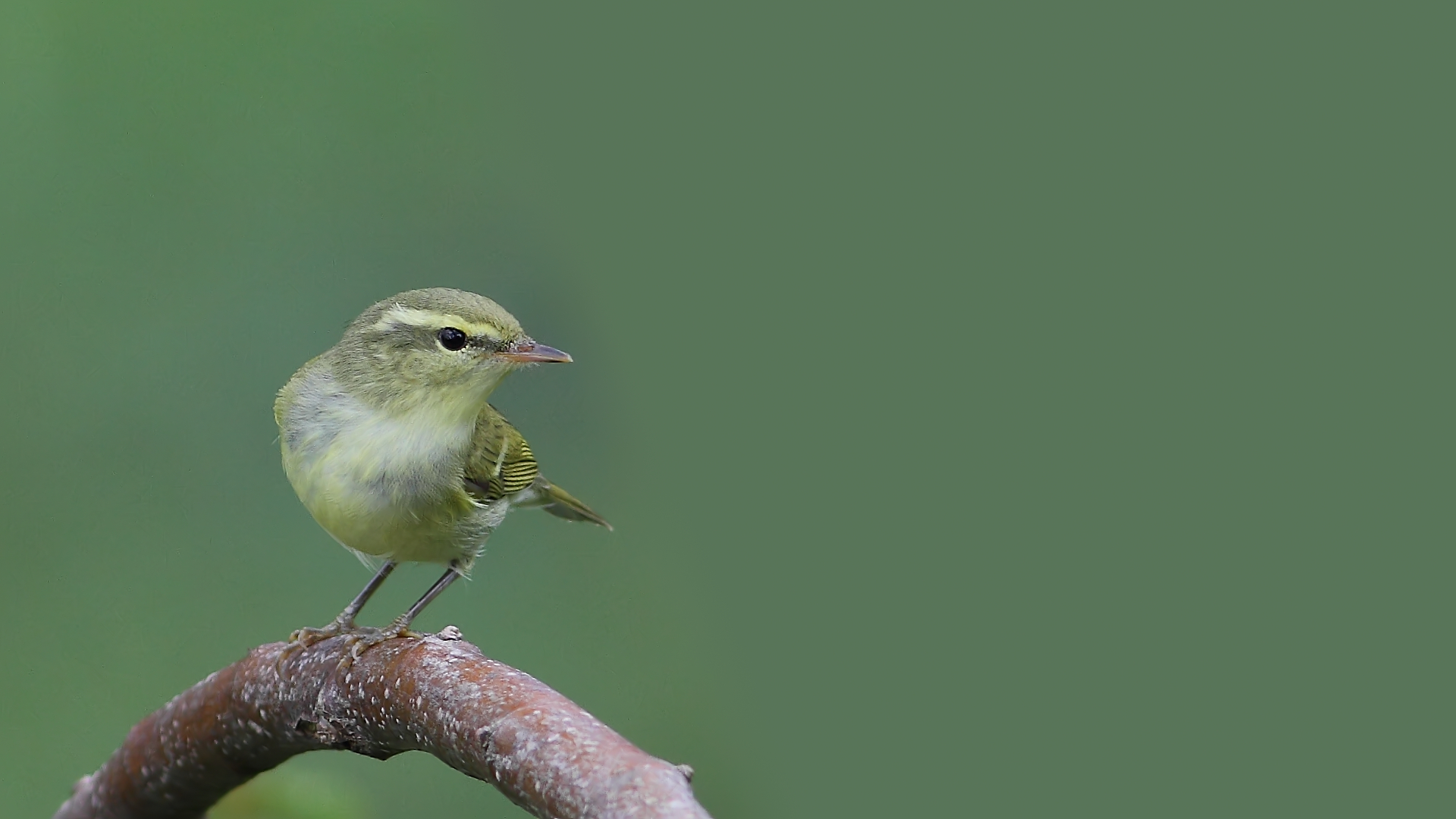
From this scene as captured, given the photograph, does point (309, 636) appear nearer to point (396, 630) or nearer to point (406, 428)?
point (396, 630)

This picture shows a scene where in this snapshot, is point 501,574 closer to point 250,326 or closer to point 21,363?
point 250,326

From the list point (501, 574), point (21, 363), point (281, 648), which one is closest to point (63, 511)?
point (21, 363)

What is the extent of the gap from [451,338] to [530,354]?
208 millimetres

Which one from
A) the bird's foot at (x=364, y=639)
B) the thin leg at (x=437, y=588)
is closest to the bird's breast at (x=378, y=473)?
the thin leg at (x=437, y=588)

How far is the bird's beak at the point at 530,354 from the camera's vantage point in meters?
3.38

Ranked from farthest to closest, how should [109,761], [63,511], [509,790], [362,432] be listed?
[63,511], [362,432], [109,761], [509,790]

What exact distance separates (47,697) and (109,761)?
1.96 m

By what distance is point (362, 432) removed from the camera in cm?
343

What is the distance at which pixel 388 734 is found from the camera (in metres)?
2.28

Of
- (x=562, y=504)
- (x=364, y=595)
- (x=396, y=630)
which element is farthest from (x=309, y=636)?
(x=562, y=504)

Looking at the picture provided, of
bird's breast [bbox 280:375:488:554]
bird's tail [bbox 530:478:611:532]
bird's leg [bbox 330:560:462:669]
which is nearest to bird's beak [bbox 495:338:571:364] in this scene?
bird's breast [bbox 280:375:488:554]

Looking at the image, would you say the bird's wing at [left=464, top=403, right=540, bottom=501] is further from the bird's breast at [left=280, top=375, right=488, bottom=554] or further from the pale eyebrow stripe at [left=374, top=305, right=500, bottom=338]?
the pale eyebrow stripe at [left=374, top=305, right=500, bottom=338]

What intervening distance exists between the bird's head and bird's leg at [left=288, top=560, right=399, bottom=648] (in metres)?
0.47

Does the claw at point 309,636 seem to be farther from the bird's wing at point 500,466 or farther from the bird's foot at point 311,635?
the bird's wing at point 500,466
